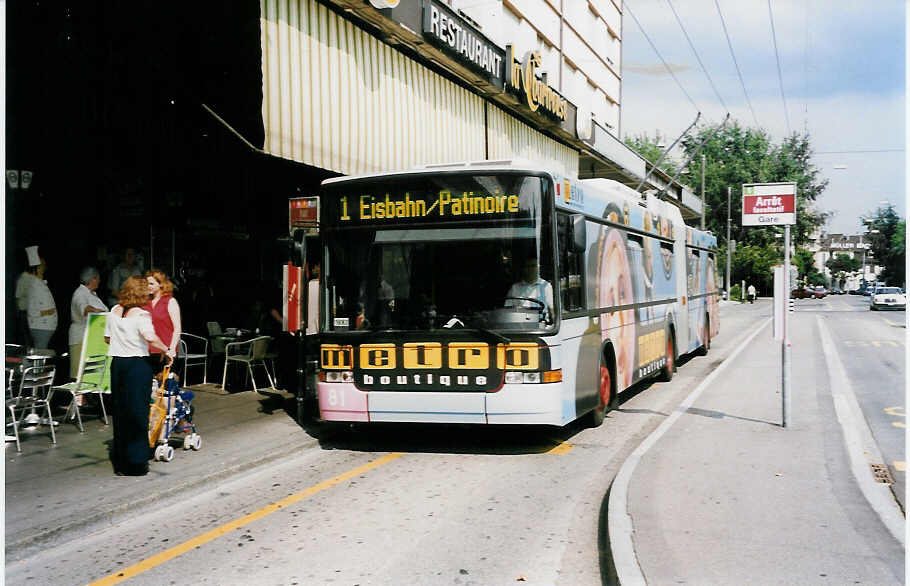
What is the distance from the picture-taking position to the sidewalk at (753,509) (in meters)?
4.65

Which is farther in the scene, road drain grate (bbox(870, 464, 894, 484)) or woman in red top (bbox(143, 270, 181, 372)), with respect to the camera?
woman in red top (bbox(143, 270, 181, 372))

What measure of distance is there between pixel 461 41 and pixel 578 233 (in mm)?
7304

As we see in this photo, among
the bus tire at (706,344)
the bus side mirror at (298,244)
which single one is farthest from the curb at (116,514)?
the bus tire at (706,344)

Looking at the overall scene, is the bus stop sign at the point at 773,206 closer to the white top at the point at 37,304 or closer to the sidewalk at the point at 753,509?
the sidewalk at the point at 753,509

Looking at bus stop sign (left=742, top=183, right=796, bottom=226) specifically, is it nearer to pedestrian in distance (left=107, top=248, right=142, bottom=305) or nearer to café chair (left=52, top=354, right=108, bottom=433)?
café chair (left=52, top=354, right=108, bottom=433)

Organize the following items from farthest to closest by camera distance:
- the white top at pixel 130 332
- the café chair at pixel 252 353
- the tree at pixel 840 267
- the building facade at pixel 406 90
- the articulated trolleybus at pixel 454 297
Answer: the tree at pixel 840 267, the café chair at pixel 252 353, the building facade at pixel 406 90, the articulated trolleybus at pixel 454 297, the white top at pixel 130 332

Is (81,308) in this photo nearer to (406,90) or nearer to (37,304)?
(37,304)

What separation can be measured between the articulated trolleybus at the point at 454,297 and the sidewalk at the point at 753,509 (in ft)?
4.81

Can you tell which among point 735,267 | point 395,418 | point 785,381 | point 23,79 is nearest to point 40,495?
point 395,418

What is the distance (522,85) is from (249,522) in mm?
12835

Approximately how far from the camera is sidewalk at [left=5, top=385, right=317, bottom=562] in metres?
6.01

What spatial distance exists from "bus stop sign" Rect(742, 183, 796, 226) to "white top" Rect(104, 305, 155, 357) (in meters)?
7.36

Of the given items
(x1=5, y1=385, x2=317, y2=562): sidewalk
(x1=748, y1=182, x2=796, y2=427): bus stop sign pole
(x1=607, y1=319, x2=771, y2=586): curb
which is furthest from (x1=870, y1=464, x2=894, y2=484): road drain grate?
(x1=5, y1=385, x2=317, y2=562): sidewalk

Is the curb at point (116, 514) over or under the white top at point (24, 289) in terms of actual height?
under
